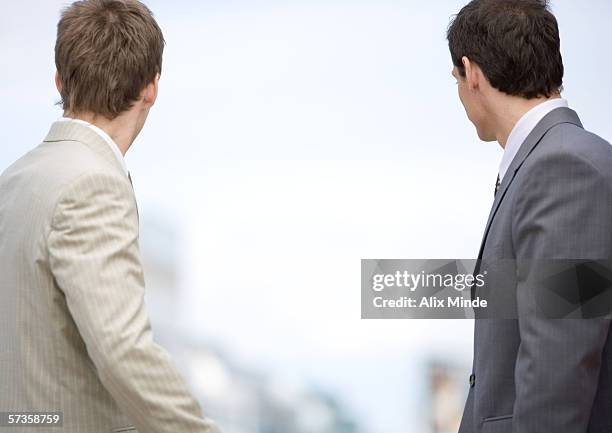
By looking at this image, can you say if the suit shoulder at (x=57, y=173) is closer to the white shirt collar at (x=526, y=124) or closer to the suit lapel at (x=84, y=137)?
the suit lapel at (x=84, y=137)

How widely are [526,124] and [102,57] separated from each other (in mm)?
777

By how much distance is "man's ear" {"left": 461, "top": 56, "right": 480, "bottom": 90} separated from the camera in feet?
5.44

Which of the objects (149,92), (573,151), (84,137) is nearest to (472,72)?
(573,151)

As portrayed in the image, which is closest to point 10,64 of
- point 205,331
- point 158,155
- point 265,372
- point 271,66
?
point 158,155

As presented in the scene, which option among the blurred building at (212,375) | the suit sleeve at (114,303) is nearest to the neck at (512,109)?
the suit sleeve at (114,303)

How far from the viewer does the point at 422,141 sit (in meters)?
3.20

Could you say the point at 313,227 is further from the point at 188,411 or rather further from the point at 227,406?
the point at 188,411

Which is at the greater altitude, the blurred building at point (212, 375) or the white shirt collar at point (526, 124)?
the white shirt collar at point (526, 124)

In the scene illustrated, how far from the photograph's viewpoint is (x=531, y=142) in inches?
61.4

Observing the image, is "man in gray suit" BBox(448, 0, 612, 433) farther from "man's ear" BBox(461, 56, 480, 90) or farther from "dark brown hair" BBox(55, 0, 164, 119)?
"dark brown hair" BBox(55, 0, 164, 119)

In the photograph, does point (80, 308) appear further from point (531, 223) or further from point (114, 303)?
point (531, 223)

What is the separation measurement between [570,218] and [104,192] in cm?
74

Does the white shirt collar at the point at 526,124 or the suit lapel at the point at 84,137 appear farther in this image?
the white shirt collar at the point at 526,124

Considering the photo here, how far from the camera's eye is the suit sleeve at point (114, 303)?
116cm
